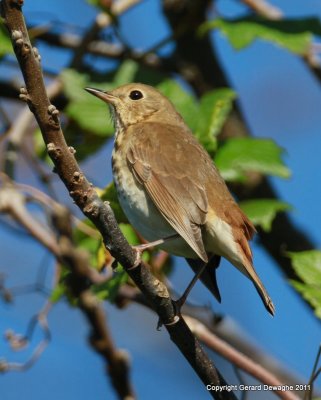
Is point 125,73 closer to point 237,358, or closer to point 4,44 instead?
point 4,44

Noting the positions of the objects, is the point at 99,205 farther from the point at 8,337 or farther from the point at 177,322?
the point at 8,337

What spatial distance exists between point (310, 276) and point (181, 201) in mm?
706

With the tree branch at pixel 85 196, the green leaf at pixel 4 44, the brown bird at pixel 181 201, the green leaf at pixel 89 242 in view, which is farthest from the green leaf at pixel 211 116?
the tree branch at pixel 85 196

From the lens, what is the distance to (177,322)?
118 inches

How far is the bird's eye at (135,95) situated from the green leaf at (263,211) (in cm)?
87

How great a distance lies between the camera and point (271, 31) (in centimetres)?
464

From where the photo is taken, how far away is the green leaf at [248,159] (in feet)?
13.2

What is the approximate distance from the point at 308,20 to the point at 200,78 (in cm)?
92

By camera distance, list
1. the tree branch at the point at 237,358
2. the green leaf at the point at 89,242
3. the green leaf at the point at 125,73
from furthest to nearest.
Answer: the green leaf at the point at 125,73
the green leaf at the point at 89,242
the tree branch at the point at 237,358

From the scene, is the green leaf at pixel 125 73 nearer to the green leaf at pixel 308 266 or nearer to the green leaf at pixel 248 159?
the green leaf at pixel 248 159

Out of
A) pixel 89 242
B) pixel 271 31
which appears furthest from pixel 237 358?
pixel 271 31

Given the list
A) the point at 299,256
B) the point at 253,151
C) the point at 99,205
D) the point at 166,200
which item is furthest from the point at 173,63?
the point at 99,205

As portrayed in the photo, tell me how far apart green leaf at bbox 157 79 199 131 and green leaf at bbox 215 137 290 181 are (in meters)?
0.38

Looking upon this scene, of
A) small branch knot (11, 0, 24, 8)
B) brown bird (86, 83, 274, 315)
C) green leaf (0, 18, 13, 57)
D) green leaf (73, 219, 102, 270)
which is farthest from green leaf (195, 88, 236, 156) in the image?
small branch knot (11, 0, 24, 8)
